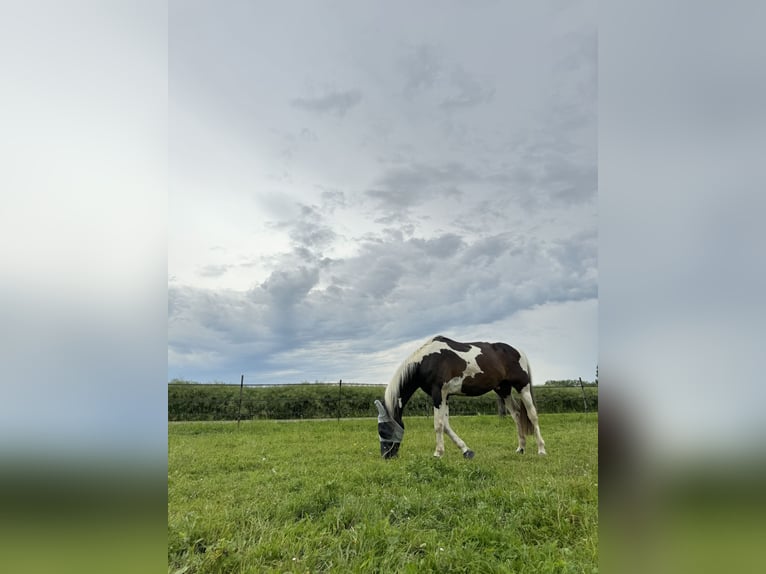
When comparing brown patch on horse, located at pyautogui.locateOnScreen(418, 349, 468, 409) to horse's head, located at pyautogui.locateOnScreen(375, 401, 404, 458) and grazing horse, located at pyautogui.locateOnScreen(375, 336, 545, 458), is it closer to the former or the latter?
grazing horse, located at pyautogui.locateOnScreen(375, 336, 545, 458)

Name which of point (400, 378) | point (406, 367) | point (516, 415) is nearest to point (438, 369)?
point (406, 367)

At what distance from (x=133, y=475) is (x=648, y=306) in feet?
4.96

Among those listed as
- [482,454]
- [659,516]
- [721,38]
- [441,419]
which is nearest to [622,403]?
[659,516]

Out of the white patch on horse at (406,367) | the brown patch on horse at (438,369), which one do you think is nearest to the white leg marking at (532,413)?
the brown patch on horse at (438,369)

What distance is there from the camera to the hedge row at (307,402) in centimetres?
1262

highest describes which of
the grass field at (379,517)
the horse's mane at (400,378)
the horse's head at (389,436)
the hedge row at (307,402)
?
the horse's mane at (400,378)

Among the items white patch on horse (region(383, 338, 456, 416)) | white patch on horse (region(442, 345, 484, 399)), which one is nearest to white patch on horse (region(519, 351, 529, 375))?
white patch on horse (region(442, 345, 484, 399))

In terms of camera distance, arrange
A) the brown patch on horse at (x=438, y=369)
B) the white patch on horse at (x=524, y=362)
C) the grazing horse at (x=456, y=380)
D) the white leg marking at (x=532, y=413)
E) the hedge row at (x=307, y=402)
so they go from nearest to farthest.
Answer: the grazing horse at (x=456, y=380) → the white leg marking at (x=532, y=413) → the brown patch on horse at (x=438, y=369) → the white patch on horse at (x=524, y=362) → the hedge row at (x=307, y=402)

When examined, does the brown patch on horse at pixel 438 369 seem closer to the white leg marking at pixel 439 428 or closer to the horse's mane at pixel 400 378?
the horse's mane at pixel 400 378

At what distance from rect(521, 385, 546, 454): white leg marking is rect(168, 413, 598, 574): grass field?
51.8 inches

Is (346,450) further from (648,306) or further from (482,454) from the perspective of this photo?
(648,306)

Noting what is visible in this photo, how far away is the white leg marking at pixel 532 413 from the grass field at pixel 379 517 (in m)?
1.31

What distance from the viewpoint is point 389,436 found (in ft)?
22.0

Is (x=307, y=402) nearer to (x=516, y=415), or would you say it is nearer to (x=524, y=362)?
(x=516, y=415)
